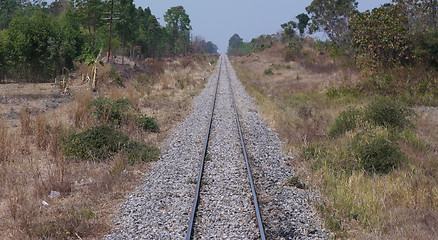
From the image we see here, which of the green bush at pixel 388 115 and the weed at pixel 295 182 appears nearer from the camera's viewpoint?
the weed at pixel 295 182

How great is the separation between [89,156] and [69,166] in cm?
60

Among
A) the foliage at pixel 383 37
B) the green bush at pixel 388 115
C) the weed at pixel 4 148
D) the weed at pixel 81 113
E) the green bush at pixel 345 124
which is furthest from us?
the foliage at pixel 383 37

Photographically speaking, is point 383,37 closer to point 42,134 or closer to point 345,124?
point 345,124

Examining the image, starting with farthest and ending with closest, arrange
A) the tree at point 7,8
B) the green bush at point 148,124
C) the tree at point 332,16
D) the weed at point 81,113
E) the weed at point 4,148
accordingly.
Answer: the tree at point 7,8 → the tree at point 332,16 → the green bush at point 148,124 → the weed at point 81,113 → the weed at point 4,148

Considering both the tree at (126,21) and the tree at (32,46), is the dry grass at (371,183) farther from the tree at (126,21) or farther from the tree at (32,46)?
the tree at (126,21)

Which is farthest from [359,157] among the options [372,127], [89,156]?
[89,156]

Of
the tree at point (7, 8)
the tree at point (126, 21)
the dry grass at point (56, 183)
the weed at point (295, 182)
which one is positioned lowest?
the dry grass at point (56, 183)

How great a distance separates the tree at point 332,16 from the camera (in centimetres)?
4044

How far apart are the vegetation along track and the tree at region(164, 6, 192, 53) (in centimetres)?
7227

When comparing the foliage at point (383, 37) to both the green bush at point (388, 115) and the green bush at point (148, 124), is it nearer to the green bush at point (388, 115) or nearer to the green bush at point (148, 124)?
the green bush at point (388, 115)

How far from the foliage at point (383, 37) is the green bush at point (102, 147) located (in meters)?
12.0

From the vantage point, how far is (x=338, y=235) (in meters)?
5.13

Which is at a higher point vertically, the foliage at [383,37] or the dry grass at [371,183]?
the foliage at [383,37]

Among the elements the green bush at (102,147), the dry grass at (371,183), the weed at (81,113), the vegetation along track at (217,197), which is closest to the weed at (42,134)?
the green bush at (102,147)
